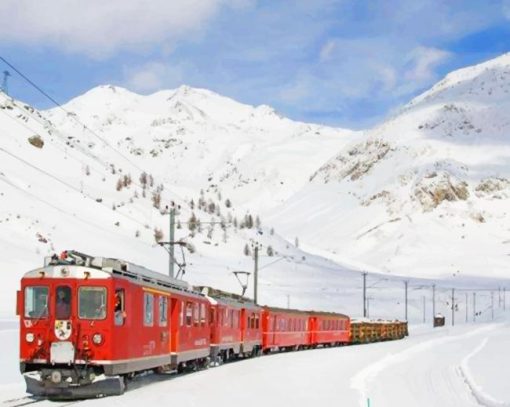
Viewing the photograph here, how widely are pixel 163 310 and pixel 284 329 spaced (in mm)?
27548

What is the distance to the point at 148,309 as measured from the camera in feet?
83.0

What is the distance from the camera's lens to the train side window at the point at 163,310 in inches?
1052

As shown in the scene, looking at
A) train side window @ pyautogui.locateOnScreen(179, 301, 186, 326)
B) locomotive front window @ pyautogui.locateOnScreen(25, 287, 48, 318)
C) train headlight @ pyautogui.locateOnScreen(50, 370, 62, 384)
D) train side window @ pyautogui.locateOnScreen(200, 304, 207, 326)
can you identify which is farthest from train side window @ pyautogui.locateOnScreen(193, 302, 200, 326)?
train headlight @ pyautogui.locateOnScreen(50, 370, 62, 384)

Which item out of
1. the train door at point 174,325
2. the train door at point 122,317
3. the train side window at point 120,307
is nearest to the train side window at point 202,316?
the train door at point 174,325

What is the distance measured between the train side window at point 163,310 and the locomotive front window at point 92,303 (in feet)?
13.5

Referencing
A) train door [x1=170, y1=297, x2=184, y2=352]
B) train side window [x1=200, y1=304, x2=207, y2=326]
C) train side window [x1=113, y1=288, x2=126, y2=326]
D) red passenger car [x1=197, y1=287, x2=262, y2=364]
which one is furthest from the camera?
red passenger car [x1=197, y1=287, x2=262, y2=364]

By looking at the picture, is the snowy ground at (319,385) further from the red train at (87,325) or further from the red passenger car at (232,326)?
the red passenger car at (232,326)

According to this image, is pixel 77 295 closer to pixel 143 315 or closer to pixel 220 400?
pixel 143 315

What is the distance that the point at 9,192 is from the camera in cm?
9619

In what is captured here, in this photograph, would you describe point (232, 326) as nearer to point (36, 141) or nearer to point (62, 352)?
point (62, 352)

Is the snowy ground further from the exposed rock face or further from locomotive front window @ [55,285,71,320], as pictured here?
the exposed rock face

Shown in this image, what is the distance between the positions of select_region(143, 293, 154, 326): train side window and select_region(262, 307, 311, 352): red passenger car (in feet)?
78.1

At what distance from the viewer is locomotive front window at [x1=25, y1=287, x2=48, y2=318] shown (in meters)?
22.9

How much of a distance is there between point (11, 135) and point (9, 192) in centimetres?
3249
